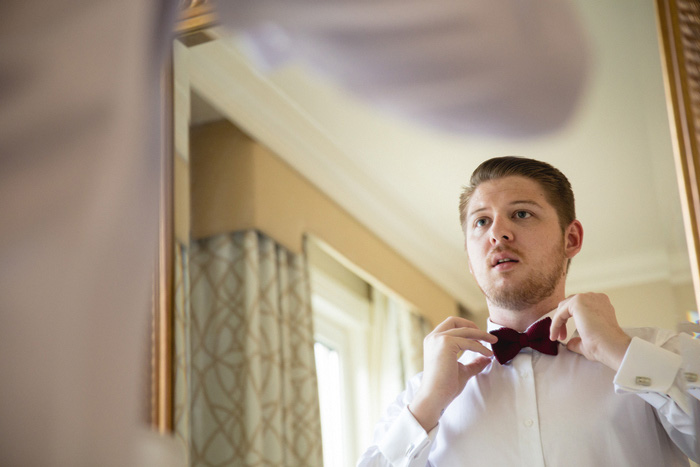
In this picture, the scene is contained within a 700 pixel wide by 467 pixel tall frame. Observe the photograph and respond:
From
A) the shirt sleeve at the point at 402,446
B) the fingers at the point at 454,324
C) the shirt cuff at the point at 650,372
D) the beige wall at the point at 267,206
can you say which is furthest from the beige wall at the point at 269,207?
the shirt cuff at the point at 650,372

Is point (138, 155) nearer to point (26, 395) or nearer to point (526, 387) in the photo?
point (26, 395)

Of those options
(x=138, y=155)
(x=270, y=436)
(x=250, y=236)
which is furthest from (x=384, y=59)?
(x=138, y=155)

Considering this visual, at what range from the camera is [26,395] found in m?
0.57

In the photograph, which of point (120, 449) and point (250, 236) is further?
point (250, 236)

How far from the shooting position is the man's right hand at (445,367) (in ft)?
3.74

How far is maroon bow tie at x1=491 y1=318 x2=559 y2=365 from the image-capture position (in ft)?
3.78

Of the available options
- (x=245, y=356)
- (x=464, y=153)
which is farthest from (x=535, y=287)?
(x=245, y=356)

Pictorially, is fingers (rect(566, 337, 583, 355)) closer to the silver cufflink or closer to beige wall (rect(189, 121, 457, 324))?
the silver cufflink

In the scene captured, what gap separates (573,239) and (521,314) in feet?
0.49

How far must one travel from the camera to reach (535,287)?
1.17 metres

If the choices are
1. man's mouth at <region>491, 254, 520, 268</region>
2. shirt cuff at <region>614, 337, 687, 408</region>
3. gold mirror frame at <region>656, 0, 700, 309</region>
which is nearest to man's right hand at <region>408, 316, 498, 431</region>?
man's mouth at <region>491, 254, 520, 268</region>

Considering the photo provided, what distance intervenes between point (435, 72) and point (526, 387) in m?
0.66

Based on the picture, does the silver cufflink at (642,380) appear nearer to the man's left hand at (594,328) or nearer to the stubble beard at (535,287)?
the man's left hand at (594,328)

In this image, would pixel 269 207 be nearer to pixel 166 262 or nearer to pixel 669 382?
pixel 166 262
